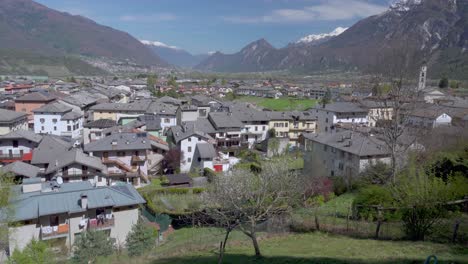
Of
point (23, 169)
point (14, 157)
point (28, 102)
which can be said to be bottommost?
point (14, 157)

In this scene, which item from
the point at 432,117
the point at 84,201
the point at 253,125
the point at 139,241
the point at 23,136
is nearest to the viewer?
the point at 139,241

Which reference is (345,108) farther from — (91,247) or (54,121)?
(91,247)

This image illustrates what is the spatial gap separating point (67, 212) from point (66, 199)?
35.6 inches

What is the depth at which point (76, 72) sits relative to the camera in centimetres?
18800

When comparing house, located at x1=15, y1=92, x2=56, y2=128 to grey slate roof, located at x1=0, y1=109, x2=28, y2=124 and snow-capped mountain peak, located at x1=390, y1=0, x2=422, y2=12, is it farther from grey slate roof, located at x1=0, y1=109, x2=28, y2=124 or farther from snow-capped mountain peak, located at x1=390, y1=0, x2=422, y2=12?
snow-capped mountain peak, located at x1=390, y1=0, x2=422, y2=12

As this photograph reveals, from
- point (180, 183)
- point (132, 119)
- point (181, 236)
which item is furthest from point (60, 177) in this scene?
point (132, 119)

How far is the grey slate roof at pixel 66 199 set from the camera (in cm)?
1903

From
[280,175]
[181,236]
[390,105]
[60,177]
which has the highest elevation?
[390,105]

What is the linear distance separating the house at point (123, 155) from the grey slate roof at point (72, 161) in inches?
57.7

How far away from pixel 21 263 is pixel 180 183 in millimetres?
20393

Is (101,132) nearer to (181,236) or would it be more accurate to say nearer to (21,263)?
(181,236)

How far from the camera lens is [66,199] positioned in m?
20.4

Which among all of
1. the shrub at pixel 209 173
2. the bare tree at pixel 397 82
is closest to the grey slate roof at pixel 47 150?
the shrub at pixel 209 173

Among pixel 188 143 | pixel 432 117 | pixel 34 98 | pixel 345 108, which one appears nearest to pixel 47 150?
pixel 188 143
